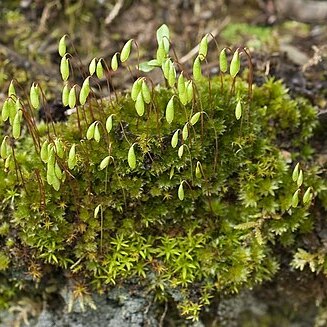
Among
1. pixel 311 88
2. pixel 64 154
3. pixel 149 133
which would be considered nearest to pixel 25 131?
pixel 64 154

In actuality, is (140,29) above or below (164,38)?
below

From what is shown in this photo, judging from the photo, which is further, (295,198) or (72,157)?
(295,198)

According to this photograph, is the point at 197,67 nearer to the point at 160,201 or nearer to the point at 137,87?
the point at 137,87

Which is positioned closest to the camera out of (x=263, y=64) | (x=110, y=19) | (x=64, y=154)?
(x=64, y=154)

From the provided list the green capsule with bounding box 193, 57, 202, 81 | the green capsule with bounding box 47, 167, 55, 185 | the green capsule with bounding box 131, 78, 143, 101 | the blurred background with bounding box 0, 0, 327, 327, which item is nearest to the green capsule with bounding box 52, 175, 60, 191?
the green capsule with bounding box 47, 167, 55, 185

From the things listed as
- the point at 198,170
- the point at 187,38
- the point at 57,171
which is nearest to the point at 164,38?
the point at 198,170

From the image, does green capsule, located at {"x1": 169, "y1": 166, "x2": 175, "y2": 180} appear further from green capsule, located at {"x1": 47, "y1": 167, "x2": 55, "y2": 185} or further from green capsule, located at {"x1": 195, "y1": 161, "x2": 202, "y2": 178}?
green capsule, located at {"x1": 47, "y1": 167, "x2": 55, "y2": 185}

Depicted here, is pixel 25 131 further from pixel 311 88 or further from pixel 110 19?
pixel 311 88

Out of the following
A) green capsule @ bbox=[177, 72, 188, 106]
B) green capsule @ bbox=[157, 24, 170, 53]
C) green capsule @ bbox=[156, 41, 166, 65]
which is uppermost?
green capsule @ bbox=[157, 24, 170, 53]
